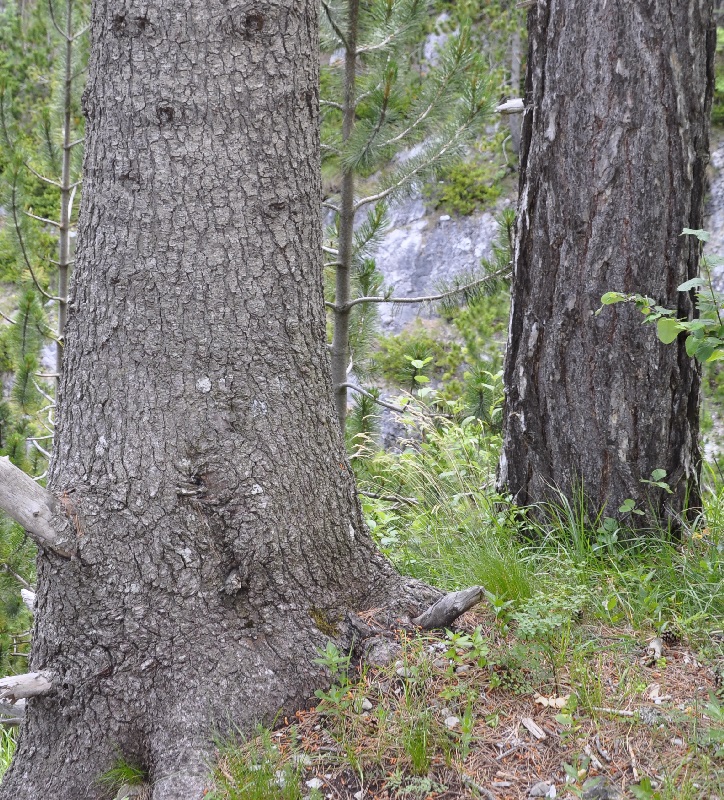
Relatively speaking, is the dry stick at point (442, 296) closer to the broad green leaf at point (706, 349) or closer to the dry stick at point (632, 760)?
the broad green leaf at point (706, 349)

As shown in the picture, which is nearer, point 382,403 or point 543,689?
point 543,689

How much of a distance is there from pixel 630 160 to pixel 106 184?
1872 mm

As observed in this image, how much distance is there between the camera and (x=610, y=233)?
2.66 metres

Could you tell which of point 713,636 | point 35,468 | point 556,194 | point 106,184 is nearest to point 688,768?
point 713,636

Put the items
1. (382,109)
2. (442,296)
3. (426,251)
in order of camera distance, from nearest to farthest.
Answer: (382,109), (442,296), (426,251)

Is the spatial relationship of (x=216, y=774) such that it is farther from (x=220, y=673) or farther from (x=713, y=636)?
(x=713, y=636)

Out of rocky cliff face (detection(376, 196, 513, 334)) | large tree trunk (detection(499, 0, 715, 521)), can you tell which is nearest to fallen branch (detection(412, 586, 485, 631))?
large tree trunk (detection(499, 0, 715, 521))

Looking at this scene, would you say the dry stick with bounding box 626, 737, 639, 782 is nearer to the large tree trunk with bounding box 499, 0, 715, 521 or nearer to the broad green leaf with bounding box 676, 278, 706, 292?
the large tree trunk with bounding box 499, 0, 715, 521

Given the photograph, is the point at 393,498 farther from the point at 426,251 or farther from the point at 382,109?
the point at 426,251

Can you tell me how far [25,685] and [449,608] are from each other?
1.29 m

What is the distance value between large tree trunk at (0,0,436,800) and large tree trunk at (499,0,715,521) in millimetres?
1080

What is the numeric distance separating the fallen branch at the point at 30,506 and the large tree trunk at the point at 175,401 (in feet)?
0.18

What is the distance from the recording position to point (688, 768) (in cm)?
178

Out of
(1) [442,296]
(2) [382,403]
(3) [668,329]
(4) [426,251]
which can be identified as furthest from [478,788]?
(4) [426,251]
